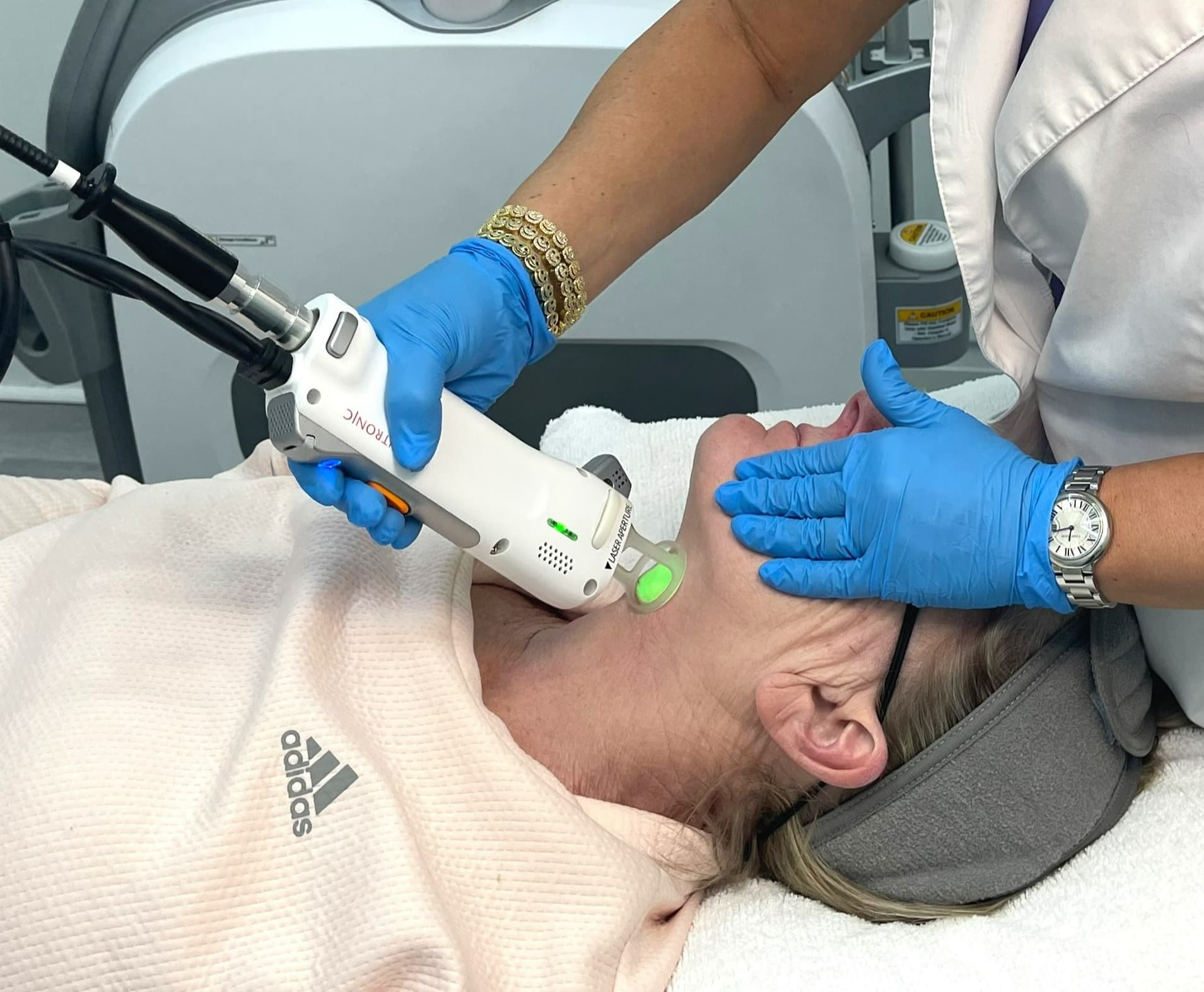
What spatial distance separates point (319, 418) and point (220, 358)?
0.95 m

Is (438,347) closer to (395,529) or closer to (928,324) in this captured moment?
(395,529)

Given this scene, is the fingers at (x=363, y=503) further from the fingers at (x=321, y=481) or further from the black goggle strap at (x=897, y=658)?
the black goggle strap at (x=897, y=658)

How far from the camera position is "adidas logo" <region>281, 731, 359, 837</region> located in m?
0.99

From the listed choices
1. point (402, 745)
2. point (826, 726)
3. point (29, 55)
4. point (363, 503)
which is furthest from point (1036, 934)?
point (29, 55)

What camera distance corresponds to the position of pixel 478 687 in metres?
1.11

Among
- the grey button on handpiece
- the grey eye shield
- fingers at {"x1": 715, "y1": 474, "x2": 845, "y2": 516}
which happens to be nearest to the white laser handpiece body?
the grey button on handpiece

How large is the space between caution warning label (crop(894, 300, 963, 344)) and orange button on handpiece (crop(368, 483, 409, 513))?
3.65 feet

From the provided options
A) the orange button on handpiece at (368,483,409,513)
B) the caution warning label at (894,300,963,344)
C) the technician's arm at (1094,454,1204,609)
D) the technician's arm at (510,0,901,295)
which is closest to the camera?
the technician's arm at (1094,454,1204,609)

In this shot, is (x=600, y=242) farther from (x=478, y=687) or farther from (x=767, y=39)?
(x=478, y=687)

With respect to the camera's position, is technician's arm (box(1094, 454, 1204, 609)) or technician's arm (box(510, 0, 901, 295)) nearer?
technician's arm (box(1094, 454, 1204, 609))

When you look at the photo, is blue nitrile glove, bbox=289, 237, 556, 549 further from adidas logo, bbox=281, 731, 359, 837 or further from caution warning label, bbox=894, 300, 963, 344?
caution warning label, bbox=894, 300, 963, 344

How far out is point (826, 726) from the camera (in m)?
1.09

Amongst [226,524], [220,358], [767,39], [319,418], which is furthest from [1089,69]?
[220,358]

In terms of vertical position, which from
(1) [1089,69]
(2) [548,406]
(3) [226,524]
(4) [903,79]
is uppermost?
(1) [1089,69]
